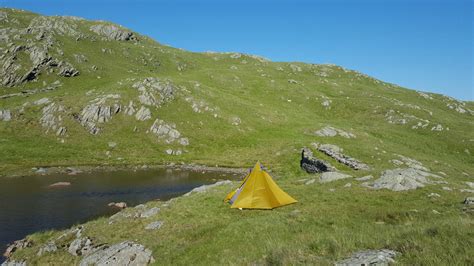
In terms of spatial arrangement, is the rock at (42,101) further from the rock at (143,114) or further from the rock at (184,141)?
the rock at (184,141)

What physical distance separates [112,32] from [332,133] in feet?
384

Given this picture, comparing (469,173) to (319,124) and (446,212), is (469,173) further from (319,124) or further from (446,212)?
(446,212)

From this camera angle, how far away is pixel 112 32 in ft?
501

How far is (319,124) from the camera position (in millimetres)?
91562

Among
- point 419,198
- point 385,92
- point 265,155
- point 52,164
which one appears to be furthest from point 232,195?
point 385,92

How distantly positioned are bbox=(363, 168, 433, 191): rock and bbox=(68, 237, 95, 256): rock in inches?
965

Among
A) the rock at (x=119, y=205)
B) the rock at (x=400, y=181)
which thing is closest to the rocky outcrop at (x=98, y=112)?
the rock at (x=119, y=205)

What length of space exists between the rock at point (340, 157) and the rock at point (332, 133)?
13.0 metres

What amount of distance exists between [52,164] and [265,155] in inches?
1709

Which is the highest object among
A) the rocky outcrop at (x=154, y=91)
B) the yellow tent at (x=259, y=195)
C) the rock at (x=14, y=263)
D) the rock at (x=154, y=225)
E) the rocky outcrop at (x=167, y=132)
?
the rocky outcrop at (x=154, y=91)

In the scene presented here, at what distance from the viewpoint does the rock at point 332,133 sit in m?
82.0

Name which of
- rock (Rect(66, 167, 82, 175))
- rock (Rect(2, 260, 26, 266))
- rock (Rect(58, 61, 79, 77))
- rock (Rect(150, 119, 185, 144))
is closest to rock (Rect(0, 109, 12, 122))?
rock (Rect(58, 61, 79, 77))

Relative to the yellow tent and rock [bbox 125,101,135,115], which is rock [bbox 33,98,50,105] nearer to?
rock [bbox 125,101,135,115]

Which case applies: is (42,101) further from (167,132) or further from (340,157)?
(340,157)
